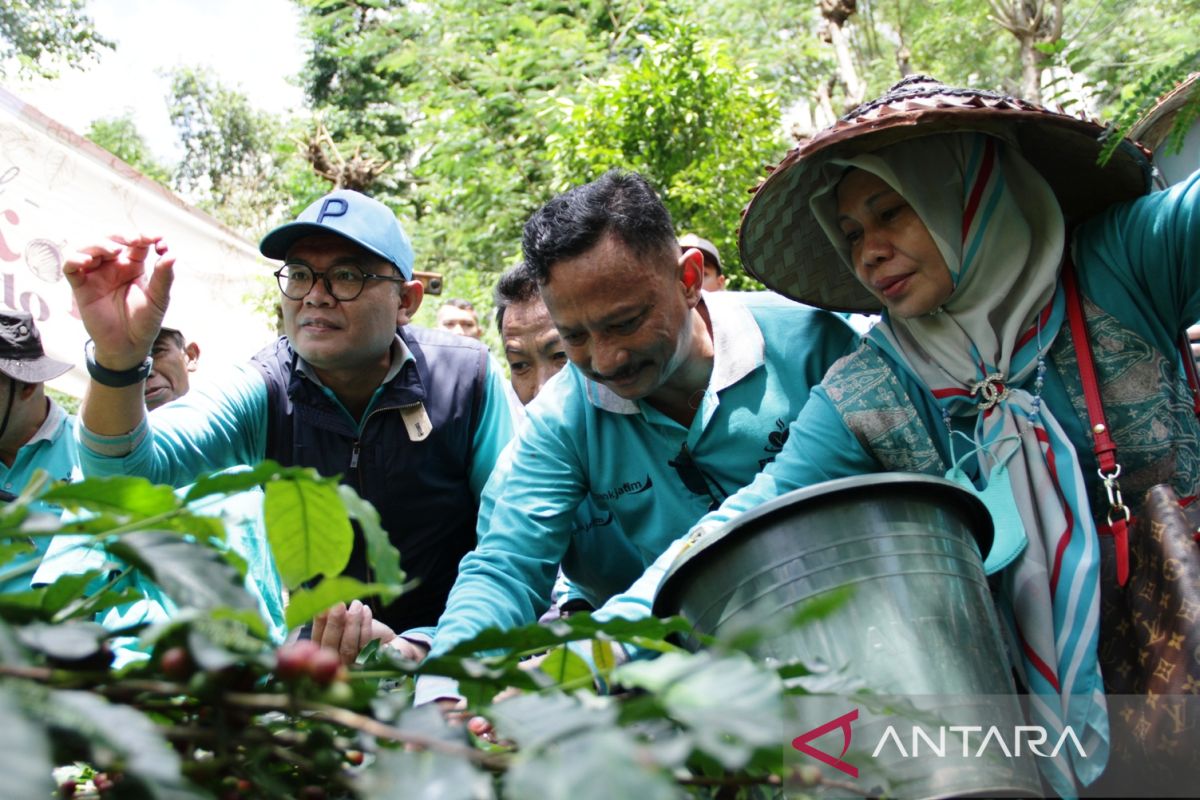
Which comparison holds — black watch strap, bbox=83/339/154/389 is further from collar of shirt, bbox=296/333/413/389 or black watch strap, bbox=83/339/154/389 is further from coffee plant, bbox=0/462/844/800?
coffee plant, bbox=0/462/844/800

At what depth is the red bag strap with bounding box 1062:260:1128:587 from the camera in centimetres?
177

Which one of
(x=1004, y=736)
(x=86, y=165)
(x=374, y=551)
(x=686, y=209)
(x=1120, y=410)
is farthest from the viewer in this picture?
(x=686, y=209)

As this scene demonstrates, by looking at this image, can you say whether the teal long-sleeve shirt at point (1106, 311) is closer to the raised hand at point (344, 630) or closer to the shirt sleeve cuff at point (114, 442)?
the raised hand at point (344, 630)

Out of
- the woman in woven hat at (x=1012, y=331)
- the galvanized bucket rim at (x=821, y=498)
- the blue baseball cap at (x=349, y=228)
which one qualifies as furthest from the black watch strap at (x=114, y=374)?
the galvanized bucket rim at (x=821, y=498)

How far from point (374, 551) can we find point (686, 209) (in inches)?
288

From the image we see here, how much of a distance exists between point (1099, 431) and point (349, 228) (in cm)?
208

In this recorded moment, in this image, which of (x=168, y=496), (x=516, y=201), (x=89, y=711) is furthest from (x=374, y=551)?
(x=516, y=201)

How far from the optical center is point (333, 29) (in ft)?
59.6

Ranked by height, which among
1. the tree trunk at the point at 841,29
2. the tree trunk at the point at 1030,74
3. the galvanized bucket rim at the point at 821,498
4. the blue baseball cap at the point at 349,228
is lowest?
the galvanized bucket rim at the point at 821,498

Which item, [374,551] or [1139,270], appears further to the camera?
[1139,270]

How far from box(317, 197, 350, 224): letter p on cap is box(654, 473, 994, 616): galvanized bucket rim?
1991 mm

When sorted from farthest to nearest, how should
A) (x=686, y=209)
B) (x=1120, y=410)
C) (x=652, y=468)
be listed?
(x=686, y=209)
(x=652, y=468)
(x=1120, y=410)

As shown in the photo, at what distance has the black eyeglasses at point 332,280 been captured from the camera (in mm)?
3131

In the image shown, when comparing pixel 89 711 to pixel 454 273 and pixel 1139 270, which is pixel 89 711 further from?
pixel 454 273
